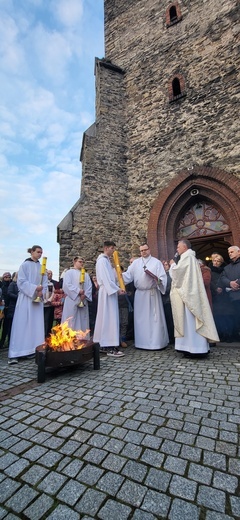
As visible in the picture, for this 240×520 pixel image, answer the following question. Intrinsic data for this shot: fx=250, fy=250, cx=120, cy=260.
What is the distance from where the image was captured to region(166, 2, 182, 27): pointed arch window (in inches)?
382

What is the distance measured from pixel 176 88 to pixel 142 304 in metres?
8.61

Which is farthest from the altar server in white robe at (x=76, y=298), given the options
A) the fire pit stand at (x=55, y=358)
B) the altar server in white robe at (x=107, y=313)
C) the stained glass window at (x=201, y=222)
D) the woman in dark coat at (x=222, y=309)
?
the stained glass window at (x=201, y=222)

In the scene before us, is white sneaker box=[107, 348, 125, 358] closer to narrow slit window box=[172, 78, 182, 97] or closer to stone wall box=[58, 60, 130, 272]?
stone wall box=[58, 60, 130, 272]

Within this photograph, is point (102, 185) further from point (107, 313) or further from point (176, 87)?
point (107, 313)

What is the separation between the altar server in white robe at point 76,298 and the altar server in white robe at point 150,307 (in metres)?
1.16

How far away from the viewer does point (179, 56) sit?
9359 mm

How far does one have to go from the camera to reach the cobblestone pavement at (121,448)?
53.3 inches

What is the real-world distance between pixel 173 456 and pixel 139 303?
3.60 m

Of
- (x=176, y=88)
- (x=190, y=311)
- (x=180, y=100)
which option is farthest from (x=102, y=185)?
(x=190, y=311)

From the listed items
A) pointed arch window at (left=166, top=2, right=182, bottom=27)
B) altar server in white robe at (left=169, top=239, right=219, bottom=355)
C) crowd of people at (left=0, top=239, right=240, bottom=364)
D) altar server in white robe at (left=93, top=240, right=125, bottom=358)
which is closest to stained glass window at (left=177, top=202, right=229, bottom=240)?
crowd of people at (left=0, top=239, right=240, bottom=364)

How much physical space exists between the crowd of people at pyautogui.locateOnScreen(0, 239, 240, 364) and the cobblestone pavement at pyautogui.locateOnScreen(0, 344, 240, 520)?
127 centimetres

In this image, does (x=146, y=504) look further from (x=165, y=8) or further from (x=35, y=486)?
(x=165, y=8)

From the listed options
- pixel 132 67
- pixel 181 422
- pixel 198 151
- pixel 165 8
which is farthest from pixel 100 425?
pixel 165 8

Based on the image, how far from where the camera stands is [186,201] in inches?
342
